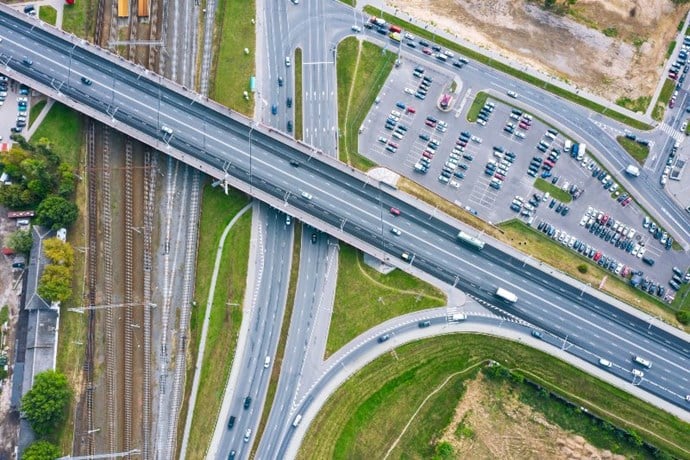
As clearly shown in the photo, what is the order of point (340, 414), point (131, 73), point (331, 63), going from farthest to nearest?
point (331, 63) → point (131, 73) → point (340, 414)

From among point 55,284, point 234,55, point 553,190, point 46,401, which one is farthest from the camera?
point 234,55

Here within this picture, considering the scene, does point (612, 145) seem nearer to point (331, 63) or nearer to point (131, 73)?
point (331, 63)

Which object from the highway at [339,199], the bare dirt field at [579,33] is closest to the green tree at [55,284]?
the highway at [339,199]

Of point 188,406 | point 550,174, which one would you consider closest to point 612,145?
point 550,174

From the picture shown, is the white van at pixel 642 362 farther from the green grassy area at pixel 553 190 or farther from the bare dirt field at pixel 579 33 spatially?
the bare dirt field at pixel 579 33

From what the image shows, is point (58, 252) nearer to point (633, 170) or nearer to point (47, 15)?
point (47, 15)

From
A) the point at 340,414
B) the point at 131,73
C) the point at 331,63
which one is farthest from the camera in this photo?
the point at 331,63

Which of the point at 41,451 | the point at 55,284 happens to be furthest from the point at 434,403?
the point at 55,284
